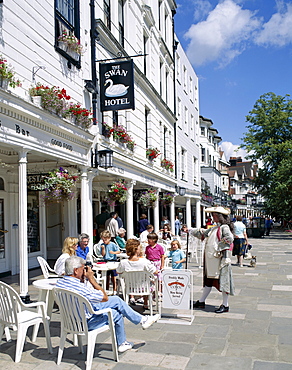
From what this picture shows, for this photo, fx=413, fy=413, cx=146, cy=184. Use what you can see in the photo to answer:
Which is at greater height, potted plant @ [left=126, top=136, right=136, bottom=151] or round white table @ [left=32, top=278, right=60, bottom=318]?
potted plant @ [left=126, top=136, right=136, bottom=151]

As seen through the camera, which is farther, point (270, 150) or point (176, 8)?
point (270, 150)

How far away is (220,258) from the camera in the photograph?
23.8 feet

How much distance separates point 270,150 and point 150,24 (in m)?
17.7

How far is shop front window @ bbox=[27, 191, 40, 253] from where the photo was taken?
1226 cm

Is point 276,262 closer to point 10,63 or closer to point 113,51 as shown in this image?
point 113,51

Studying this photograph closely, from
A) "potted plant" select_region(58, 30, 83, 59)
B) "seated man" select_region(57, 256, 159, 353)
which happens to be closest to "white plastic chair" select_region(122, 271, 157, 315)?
"seated man" select_region(57, 256, 159, 353)

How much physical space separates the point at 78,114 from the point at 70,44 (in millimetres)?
1784

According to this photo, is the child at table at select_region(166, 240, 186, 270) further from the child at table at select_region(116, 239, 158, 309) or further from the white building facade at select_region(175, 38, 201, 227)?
the white building facade at select_region(175, 38, 201, 227)

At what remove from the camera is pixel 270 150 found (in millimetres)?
33312

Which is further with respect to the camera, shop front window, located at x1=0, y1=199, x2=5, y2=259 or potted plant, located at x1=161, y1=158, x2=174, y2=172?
potted plant, located at x1=161, y1=158, x2=174, y2=172

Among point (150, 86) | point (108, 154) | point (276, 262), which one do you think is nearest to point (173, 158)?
point (150, 86)

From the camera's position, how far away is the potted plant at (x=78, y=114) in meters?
9.92

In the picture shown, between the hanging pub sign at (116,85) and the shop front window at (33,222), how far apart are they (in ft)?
11.2

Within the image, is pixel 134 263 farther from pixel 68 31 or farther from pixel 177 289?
pixel 68 31
